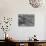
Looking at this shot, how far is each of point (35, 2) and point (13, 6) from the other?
2.21 feet

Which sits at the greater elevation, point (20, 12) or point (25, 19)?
point (20, 12)

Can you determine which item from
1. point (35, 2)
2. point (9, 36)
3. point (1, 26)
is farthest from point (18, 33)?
point (35, 2)

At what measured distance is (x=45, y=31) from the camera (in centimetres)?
366

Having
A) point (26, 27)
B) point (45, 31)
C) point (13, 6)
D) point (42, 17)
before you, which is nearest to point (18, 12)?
point (13, 6)

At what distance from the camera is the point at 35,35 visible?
A: 3617 mm

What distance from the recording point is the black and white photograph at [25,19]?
3638mm

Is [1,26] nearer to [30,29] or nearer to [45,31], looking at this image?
[30,29]

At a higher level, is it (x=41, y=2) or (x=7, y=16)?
(x=41, y=2)

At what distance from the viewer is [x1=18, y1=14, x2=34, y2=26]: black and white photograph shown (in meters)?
3.64

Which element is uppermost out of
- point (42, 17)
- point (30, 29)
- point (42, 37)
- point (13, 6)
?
point (13, 6)

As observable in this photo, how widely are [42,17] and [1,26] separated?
122cm

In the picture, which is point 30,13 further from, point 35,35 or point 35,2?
point 35,35

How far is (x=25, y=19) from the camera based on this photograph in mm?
3660

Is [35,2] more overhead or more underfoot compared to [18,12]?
more overhead
